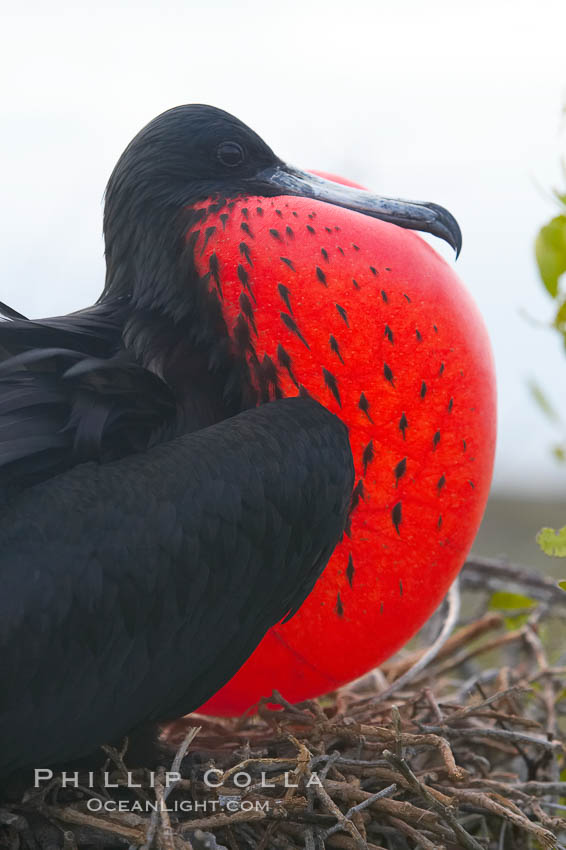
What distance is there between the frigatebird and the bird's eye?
0.23ft

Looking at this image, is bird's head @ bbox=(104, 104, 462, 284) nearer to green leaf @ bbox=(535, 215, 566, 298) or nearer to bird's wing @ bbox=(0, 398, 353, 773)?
green leaf @ bbox=(535, 215, 566, 298)

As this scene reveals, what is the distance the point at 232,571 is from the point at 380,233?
1.67 ft

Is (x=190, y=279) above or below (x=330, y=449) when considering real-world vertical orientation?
above

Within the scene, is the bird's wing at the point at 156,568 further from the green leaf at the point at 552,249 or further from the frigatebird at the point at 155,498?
the green leaf at the point at 552,249

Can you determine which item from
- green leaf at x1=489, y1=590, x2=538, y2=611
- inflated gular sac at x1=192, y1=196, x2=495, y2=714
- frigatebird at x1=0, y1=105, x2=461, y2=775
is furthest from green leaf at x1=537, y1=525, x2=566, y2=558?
green leaf at x1=489, y1=590, x2=538, y2=611

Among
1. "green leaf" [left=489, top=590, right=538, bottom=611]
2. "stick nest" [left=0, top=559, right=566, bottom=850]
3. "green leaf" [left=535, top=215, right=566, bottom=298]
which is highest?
"green leaf" [left=535, top=215, right=566, bottom=298]

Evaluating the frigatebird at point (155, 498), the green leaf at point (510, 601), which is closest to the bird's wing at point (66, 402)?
the frigatebird at point (155, 498)

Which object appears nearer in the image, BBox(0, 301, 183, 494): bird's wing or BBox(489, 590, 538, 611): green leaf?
BBox(0, 301, 183, 494): bird's wing

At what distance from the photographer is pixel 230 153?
1.49 meters

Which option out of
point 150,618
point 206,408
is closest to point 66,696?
point 150,618

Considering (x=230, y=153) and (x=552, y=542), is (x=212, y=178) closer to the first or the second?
(x=230, y=153)

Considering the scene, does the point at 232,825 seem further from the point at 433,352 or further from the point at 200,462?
the point at 433,352

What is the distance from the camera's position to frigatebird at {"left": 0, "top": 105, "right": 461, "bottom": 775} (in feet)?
3.74

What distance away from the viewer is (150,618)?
118 centimetres
